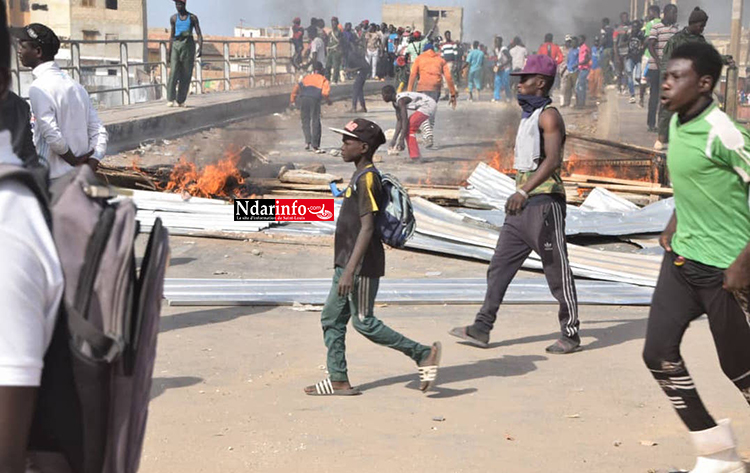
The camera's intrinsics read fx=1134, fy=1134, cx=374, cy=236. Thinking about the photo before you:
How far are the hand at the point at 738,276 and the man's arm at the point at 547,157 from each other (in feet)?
8.43

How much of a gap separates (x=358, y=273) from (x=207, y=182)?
6.37m

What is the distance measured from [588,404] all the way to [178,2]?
15.7 meters

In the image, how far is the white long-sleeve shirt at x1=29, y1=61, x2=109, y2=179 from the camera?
619 cm

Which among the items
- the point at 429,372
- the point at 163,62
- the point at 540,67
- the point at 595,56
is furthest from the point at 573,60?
the point at 429,372

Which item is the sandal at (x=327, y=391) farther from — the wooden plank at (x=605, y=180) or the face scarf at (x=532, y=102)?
the wooden plank at (x=605, y=180)

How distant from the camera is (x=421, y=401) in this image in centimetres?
562

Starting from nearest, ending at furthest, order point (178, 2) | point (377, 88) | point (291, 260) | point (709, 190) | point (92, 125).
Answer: point (709, 190) → point (92, 125) → point (291, 260) → point (178, 2) → point (377, 88)

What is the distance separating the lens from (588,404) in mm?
5543

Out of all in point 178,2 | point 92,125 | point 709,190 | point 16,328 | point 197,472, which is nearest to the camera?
point 16,328

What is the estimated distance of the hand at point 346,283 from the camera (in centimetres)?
541

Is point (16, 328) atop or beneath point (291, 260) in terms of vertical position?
atop

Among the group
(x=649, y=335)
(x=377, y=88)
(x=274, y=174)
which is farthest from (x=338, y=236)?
(x=377, y=88)

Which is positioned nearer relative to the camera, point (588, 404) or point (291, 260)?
point (588, 404)

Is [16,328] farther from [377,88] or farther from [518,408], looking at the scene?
[377,88]
